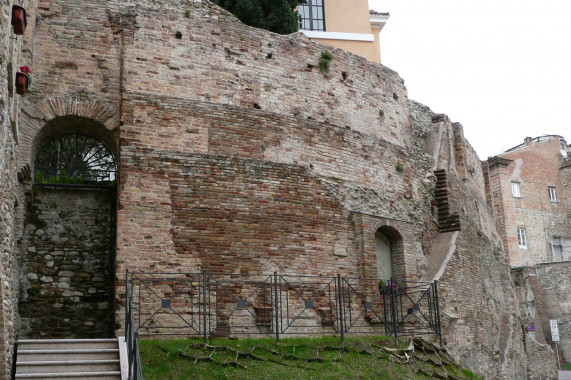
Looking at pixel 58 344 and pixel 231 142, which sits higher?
pixel 231 142

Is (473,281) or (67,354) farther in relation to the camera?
(473,281)

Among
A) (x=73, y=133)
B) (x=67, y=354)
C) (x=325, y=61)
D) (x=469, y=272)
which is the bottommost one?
(x=67, y=354)

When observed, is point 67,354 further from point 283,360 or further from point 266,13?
point 266,13

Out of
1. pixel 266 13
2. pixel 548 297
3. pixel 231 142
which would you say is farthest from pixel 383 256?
pixel 548 297

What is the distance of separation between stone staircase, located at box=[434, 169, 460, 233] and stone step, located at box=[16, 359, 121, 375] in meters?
9.95

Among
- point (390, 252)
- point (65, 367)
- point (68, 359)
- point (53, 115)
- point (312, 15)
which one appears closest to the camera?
point (65, 367)

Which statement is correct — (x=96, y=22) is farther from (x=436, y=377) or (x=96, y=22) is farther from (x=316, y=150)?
(x=436, y=377)

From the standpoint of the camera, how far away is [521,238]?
35.1 metres

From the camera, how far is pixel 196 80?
1320 cm

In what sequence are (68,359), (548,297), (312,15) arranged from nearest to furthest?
(68,359) < (312,15) < (548,297)

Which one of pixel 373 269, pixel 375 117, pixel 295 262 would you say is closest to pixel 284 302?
pixel 295 262

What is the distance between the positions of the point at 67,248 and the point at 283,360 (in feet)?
14.4

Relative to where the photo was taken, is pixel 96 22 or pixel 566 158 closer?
pixel 96 22

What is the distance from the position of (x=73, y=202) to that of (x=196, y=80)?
327 cm
